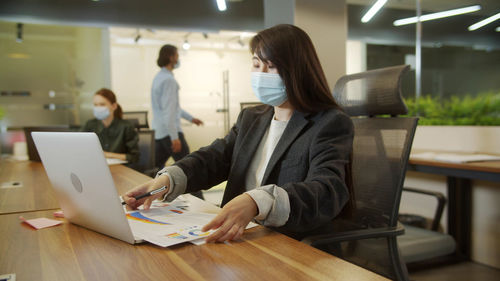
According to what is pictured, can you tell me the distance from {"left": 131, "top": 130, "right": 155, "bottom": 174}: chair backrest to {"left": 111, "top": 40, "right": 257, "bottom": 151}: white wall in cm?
286

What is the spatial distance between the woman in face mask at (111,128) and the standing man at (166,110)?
1.59 feet

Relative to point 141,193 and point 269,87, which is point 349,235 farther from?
point 141,193

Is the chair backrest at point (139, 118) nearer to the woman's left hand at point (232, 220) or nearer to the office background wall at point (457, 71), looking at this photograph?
the office background wall at point (457, 71)

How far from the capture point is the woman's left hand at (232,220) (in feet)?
2.96

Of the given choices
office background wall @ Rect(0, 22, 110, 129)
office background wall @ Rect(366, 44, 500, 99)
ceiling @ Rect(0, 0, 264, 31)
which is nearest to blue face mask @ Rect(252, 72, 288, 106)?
office background wall @ Rect(366, 44, 500, 99)

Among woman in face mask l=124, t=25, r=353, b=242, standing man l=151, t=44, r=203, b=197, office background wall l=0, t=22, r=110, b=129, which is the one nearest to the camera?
woman in face mask l=124, t=25, r=353, b=242

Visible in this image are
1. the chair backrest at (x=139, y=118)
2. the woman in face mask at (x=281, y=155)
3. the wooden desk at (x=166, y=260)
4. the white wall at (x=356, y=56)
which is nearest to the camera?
the wooden desk at (x=166, y=260)

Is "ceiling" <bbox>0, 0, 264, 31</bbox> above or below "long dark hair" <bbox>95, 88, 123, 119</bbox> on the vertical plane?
above

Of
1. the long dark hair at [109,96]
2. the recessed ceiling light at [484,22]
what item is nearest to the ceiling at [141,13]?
the long dark hair at [109,96]

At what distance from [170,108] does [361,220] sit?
2.46 meters

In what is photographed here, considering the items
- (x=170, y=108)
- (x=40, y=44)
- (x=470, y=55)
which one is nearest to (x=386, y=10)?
(x=470, y=55)

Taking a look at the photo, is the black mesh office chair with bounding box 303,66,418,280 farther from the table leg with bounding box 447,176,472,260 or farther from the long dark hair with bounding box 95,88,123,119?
the long dark hair with bounding box 95,88,123,119

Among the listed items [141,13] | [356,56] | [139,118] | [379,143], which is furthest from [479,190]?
[141,13]

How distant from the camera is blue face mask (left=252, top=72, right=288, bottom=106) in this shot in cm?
135
